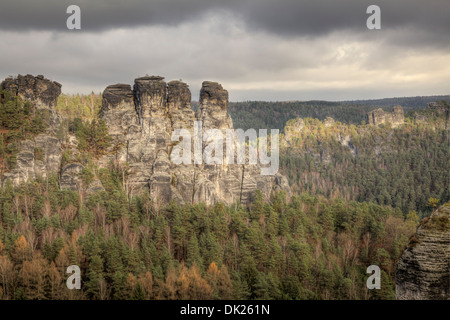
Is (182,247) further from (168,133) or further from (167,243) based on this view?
(168,133)

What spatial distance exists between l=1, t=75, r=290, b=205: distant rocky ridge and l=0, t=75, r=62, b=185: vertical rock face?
16cm

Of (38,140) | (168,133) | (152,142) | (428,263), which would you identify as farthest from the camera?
(168,133)

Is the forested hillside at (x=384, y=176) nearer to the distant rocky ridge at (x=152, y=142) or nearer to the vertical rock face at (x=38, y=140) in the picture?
the distant rocky ridge at (x=152, y=142)

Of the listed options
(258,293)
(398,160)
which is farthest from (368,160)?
(258,293)

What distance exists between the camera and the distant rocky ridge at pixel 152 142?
7650 cm

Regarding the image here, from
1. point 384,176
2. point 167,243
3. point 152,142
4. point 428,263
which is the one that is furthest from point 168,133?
point 384,176

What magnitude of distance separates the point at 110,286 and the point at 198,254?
12363 millimetres

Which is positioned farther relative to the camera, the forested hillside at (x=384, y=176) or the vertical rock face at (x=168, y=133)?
the forested hillside at (x=384, y=176)

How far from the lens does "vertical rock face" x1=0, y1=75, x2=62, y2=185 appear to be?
239ft

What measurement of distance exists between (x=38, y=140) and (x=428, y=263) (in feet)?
229

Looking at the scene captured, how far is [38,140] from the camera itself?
3041 inches

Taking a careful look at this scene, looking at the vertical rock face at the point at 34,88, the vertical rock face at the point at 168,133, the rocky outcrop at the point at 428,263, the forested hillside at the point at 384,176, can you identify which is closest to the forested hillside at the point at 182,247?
the vertical rock face at the point at 168,133
